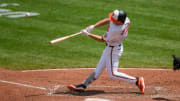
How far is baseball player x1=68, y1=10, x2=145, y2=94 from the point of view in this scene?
6391 millimetres

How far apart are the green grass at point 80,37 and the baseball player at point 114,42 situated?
8.45ft

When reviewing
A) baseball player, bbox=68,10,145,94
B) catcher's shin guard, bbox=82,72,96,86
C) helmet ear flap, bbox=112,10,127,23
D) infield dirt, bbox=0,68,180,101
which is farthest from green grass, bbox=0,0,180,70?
helmet ear flap, bbox=112,10,127,23

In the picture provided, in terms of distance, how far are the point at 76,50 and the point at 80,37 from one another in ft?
4.32

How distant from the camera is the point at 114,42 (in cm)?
661

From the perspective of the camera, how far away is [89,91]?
713 cm

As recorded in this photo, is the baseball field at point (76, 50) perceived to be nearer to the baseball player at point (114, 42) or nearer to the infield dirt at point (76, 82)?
the infield dirt at point (76, 82)

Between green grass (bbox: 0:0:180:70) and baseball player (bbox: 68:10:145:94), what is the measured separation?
258 centimetres

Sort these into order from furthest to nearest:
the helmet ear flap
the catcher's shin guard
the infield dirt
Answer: the catcher's shin guard → the infield dirt → the helmet ear flap

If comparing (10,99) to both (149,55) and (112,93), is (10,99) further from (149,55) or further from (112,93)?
(149,55)

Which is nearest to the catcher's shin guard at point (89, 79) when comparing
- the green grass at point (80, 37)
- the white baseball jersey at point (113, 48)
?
the white baseball jersey at point (113, 48)

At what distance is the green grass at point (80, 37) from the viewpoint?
9.69 m

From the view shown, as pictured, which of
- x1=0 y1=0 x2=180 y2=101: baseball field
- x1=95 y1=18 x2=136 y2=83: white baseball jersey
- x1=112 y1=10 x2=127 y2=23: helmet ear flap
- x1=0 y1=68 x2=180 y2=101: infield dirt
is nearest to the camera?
x1=112 y1=10 x2=127 y2=23: helmet ear flap

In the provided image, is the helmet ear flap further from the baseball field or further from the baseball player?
the baseball field

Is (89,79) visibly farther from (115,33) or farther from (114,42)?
(115,33)
